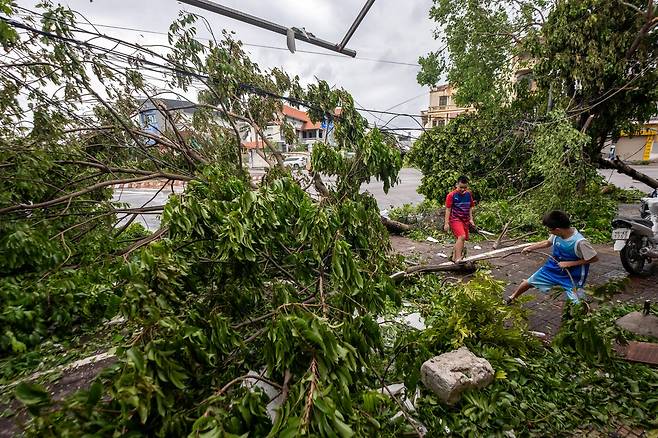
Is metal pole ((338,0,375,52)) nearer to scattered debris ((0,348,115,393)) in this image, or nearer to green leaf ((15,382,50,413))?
green leaf ((15,382,50,413))

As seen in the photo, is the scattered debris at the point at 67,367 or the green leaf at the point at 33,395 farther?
the scattered debris at the point at 67,367

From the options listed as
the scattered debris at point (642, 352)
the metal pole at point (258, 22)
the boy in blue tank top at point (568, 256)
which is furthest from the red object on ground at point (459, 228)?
the metal pole at point (258, 22)

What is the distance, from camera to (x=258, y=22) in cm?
324

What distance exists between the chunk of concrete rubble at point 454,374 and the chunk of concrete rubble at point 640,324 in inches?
72.3

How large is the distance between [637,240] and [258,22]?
19.2 feet

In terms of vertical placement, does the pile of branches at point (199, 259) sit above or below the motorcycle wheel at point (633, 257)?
above

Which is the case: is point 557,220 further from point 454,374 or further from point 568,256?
point 454,374

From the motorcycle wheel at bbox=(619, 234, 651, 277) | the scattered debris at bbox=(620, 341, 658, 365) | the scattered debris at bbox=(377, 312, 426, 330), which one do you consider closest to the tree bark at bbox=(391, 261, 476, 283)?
the scattered debris at bbox=(377, 312, 426, 330)

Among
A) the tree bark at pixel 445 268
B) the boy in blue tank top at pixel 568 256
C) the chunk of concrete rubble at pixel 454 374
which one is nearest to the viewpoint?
the chunk of concrete rubble at pixel 454 374

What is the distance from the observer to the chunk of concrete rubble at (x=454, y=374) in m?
2.26

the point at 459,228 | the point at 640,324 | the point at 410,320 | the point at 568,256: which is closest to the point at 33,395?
the point at 410,320

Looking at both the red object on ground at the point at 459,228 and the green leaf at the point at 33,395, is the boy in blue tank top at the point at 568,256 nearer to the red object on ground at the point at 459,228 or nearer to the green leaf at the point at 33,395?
the red object on ground at the point at 459,228

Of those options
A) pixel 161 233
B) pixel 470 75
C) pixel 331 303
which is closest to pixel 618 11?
pixel 470 75

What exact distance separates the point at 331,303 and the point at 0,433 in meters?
2.76
